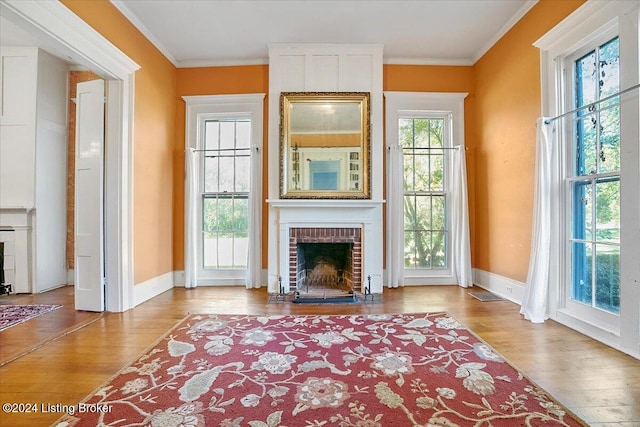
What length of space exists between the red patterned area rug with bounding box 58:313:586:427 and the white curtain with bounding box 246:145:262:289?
4.77ft

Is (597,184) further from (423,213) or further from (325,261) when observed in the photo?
(325,261)

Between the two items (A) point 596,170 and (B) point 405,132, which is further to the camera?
(B) point 405,132

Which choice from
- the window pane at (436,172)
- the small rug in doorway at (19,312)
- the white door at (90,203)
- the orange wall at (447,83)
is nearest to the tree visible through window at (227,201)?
the white door at (90,203)

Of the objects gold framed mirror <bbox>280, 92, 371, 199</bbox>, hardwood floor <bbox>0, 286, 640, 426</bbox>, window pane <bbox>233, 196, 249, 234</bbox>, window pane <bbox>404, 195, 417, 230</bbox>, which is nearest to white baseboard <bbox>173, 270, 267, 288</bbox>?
hardwood floor <bbox>0, 286, 640, 426</bbox>

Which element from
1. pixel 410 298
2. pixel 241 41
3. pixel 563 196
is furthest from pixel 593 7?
pixel 241 41

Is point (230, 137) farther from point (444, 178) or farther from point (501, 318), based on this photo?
point (501, 318)

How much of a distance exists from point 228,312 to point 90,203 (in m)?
1.83

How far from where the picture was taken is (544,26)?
2.91 metres

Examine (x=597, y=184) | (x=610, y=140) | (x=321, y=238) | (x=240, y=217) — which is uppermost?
(x=610, y=140)

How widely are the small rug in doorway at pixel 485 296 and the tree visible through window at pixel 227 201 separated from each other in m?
3.06

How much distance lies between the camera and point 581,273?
2.64 metres

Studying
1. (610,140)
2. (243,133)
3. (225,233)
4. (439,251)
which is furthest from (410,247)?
(243,133)

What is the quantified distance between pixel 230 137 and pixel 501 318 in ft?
13.2

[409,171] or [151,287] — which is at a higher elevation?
[409,171]
